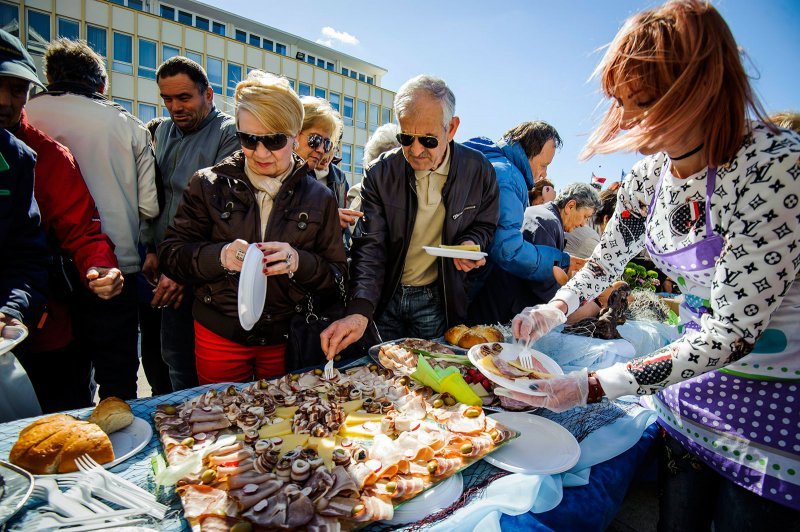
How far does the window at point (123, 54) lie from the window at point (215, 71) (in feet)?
11.3

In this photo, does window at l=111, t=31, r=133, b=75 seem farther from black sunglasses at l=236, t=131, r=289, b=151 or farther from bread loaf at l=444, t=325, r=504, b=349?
bread loaf at l=444, t=325, r=504, b=349

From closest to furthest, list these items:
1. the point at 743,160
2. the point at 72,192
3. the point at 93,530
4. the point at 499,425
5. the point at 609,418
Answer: the point at 93,530
the point at 743,160
the point at 499,425
the point at 609,418
the point at 72,192

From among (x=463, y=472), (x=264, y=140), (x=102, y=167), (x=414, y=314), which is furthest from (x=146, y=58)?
(x=463, y=472)

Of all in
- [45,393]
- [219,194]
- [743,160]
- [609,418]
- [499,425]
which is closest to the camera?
[743,160]

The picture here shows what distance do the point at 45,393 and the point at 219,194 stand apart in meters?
1.47

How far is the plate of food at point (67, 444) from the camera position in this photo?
1.12 meters

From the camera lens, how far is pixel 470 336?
226 cm

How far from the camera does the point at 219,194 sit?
1.90m

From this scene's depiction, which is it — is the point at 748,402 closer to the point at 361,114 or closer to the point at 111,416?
the point at 111,416

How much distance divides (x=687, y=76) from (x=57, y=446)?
186cm

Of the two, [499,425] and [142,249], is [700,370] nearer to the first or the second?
[499,425]

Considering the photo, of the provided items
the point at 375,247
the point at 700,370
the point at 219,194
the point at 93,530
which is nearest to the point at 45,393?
the point at 219,194

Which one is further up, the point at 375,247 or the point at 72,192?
the point at 72,192

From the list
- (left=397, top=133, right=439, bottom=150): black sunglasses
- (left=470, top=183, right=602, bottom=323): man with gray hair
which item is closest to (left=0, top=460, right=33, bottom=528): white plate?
(left=397, top=133, right=439, bottom=150): black sunglasses
